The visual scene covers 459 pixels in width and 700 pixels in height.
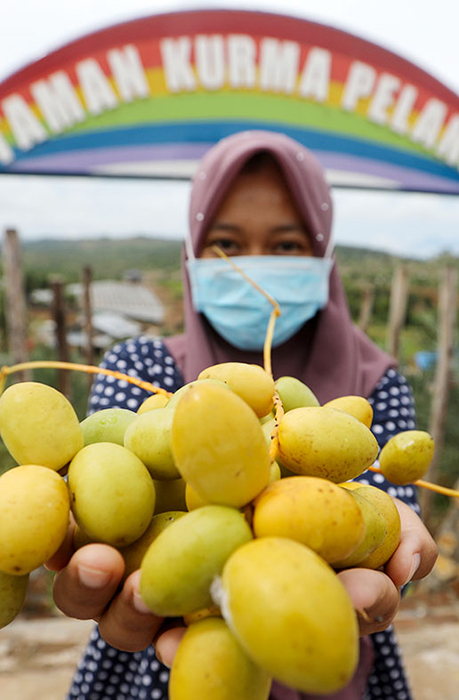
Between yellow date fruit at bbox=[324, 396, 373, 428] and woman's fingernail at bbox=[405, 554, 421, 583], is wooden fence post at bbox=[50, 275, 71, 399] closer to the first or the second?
yellow date fruit at bbox=[324, 396, 373, 428]

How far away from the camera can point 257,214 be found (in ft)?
4.89

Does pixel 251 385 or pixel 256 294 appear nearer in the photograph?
pixel 251 385

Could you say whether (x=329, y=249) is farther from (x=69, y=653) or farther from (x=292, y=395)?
(x=69, y=653)

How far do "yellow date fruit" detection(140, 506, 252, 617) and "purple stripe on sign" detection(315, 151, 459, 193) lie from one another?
292 centimetres

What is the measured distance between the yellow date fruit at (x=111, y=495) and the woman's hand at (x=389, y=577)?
0.25m

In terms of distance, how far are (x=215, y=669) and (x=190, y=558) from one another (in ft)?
0.35

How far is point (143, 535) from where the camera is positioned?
0.65 metres

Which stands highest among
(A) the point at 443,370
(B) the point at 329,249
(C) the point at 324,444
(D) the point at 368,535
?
(B) the point at 329,249

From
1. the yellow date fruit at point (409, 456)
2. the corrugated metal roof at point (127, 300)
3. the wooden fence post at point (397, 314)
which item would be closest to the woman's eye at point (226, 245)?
the yellow date fruit at point (409, 456)

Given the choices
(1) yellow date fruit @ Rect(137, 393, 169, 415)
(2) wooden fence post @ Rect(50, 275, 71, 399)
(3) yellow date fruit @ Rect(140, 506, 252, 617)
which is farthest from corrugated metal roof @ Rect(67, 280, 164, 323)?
(3) yellow date fruit @ Rect(140, 506, 252, 617)

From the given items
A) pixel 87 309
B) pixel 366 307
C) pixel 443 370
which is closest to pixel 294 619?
pixel 87 309

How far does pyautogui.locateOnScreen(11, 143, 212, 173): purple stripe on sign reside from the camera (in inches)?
110

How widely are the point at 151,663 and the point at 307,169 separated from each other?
1443 millimetres

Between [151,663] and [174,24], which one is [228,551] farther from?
[174,24]
